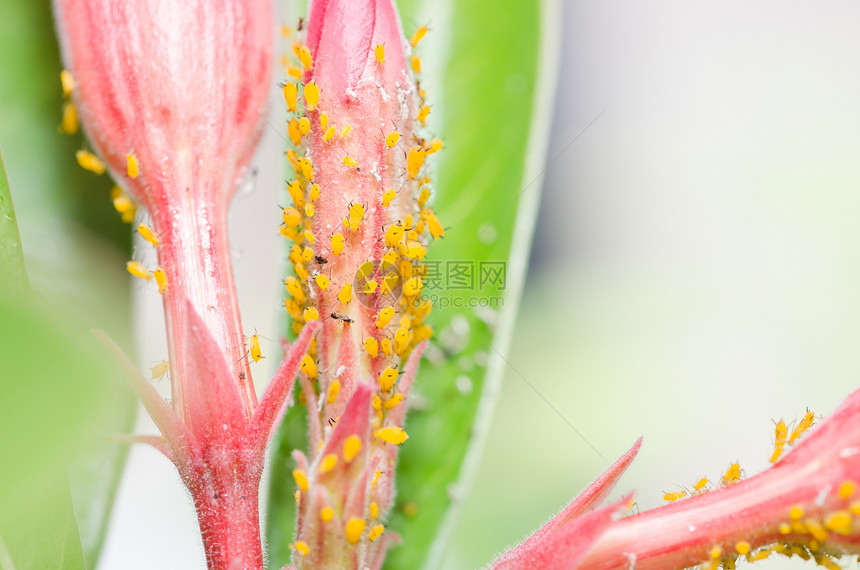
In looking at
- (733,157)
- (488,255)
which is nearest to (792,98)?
(733,157)

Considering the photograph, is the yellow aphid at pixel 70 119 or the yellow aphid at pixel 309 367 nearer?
the yellow aphid at pixel 309 367

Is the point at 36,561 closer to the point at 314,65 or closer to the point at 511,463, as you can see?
the point at 314,65

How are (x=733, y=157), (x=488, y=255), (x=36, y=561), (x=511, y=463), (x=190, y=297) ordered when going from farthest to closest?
(x=733, y=157) < (x=511, y=463) < (x=488, y=255) < (x=190, y=297) < (x=36, y=561)

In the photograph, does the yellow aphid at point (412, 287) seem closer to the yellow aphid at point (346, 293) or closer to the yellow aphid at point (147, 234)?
the yellow aphid at point (346, 293)

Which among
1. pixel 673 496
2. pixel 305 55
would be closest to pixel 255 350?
pixel 305 55

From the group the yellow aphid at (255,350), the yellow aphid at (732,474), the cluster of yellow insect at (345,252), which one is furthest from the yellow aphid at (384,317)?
the yellow aphid at (732,474)

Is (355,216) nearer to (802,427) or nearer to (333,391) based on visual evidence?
(333,391)
